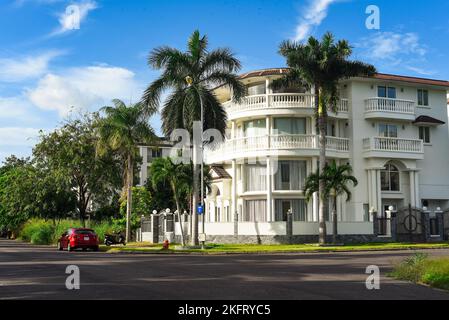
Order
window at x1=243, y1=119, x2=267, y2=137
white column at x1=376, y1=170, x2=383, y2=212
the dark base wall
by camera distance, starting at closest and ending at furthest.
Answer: the dark base wall < window at x1=243, y1=119, x2=267, y2=137 < white column at x1=376, y1=170, x2=383, y2=212

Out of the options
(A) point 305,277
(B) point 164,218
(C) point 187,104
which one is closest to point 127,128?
(B) point 164,218

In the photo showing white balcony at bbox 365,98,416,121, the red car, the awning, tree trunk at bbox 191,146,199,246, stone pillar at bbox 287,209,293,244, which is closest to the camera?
tree trunk at bbox 191,146,199,246

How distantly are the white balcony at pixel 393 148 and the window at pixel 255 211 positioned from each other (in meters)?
8.99

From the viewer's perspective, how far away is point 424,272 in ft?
49.5

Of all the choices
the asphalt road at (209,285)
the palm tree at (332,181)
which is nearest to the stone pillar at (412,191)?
the palm tree at (332,181)

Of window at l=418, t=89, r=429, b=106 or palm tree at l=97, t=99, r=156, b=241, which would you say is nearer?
palm tree at l=97, t=99, r=156, b=241

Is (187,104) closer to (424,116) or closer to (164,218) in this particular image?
(164,218)

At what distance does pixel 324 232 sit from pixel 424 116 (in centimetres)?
1662

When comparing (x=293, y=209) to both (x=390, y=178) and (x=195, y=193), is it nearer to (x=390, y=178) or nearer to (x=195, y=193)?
(x=390, y=178)

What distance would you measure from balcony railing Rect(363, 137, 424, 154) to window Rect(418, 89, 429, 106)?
14.1 feet

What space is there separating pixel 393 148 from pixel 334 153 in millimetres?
5185

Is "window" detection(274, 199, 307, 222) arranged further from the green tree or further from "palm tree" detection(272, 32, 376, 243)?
the green tree

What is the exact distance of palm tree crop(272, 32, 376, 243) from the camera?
117ft

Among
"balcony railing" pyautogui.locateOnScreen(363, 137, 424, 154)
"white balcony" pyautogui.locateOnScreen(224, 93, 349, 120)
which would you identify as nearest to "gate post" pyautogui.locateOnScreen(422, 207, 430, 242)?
"balcony railing" pyautogui.locateOnScreen(363, 137, 424, 154)
